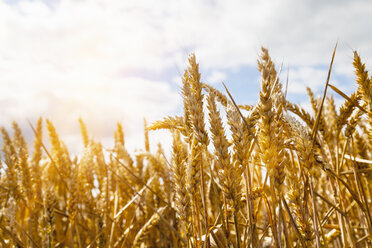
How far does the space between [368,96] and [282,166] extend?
0.61 metres

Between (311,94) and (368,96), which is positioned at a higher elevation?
(311,94)

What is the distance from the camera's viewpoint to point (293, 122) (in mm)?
1284

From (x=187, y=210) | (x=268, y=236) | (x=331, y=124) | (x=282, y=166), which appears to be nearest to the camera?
(x=282, y=166)

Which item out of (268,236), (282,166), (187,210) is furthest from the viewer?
(268,236)

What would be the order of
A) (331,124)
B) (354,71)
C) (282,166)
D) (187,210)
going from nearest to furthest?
(282,166) < (187,210) < (354,71) < (331,124)

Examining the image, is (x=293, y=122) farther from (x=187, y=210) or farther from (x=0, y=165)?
(x=0, y=165)

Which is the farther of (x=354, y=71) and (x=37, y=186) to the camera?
(x=37, y=186)

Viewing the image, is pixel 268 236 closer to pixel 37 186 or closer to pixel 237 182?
pixel 237 182

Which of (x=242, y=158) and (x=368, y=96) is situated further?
(x=368, y=96)

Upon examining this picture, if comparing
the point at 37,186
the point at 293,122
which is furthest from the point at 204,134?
the point at 37,186

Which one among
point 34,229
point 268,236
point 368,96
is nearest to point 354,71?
point 368,96

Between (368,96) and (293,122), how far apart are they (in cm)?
37

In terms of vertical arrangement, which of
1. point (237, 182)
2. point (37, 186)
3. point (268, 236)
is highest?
point (37, 186)

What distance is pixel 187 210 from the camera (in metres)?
1.23
